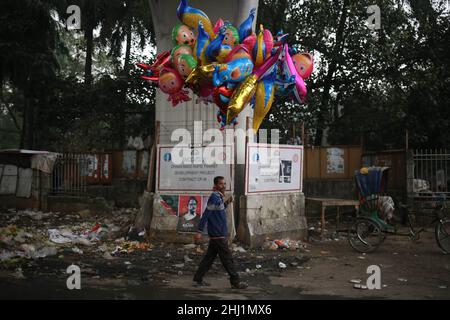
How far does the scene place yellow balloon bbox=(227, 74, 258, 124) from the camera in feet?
28.6

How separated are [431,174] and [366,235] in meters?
6.02

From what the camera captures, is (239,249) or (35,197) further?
(35,197)

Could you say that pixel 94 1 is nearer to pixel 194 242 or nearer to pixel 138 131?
pixel 138 131

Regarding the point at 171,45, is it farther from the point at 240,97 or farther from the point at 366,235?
the point at 366,235

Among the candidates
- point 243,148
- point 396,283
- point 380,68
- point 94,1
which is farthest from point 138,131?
point 396,283

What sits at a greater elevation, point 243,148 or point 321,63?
point 321,63

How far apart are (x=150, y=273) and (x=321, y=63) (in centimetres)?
1365

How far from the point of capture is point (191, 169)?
10375mm

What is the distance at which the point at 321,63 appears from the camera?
747 inches

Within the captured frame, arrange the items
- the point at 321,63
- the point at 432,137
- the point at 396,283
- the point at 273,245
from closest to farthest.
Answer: the point at 396,283
the point at 273,245
the point at 432,137
the point at 321,63

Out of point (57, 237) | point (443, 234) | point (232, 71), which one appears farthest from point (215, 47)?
point (443, 234)

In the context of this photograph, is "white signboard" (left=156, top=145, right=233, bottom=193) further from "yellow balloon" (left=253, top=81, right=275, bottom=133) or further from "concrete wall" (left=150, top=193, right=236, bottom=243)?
"yellow balloon" (left=253, top=81, right=275, bottom=133)
